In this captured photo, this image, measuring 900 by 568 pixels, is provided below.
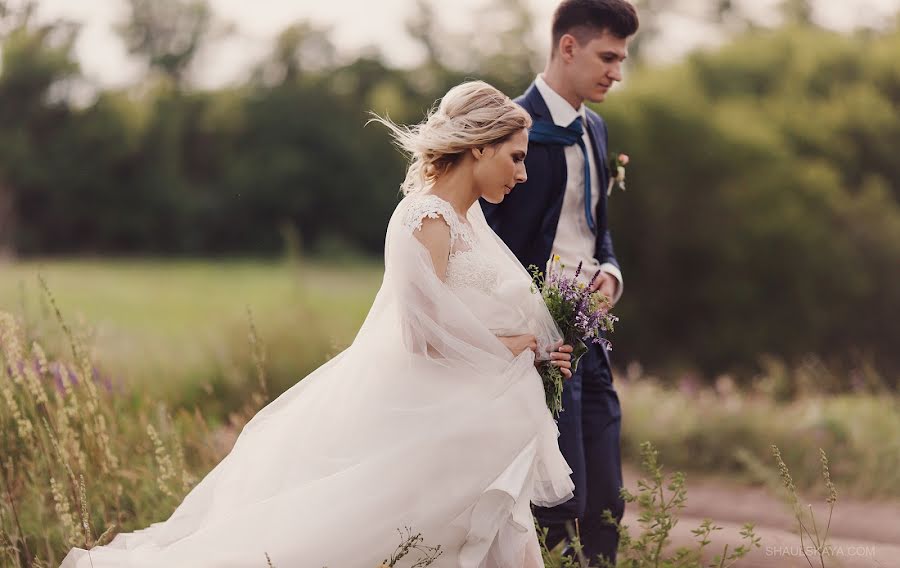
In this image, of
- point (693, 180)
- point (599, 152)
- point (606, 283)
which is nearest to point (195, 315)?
point (693, 180)

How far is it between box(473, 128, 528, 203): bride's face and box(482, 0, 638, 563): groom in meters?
0.54

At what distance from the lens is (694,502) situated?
686 cm

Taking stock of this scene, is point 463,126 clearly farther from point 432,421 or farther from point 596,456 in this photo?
point 596,456

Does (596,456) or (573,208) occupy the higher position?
(573,208)

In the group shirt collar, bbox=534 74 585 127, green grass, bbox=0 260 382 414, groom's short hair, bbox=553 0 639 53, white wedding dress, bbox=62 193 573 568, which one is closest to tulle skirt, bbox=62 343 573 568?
white wedding dress, bbox=62 193 573 568

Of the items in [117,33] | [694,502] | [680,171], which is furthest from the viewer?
[117,33]

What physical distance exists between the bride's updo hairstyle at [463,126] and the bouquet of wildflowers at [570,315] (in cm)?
44

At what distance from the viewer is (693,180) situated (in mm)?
13477

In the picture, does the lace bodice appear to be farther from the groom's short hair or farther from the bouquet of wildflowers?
the groom's short hair

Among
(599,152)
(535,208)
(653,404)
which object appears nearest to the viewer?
(535,208)

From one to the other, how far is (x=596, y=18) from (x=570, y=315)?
1.29m

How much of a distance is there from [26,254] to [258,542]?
30.8 metres

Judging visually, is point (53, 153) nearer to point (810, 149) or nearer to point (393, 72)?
point (393, 72)

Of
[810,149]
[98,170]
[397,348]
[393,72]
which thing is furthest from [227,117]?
[397,348]
